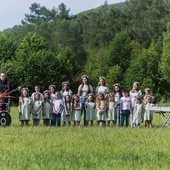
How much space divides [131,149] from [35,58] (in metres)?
55.6

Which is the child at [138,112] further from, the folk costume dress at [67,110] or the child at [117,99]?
the folk costume dress at [67,110]

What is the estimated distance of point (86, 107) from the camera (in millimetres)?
17594

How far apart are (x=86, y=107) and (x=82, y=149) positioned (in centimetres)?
737

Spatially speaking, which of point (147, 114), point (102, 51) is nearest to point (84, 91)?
point (147, 114)

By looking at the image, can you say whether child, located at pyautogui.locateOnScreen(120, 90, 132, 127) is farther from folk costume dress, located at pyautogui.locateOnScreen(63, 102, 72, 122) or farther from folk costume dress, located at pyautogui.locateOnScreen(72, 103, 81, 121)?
folk costume dress, located at pyautogui.locateOnScreen(63, 102, 72, 122)

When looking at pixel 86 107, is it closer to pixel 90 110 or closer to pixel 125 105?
pixel 90 110

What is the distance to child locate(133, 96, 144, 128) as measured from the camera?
1736 cm

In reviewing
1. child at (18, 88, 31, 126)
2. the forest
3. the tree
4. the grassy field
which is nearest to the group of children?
child at (18, 88, 31, 126)

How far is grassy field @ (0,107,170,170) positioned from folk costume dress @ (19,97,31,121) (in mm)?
2881

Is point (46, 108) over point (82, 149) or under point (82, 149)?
over

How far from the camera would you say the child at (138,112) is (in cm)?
1736

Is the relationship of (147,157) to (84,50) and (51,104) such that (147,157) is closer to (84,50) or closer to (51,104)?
(51,104)

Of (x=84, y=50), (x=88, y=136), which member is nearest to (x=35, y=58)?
(x=84, y=50)

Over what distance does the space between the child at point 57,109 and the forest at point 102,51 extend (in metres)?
44.9
